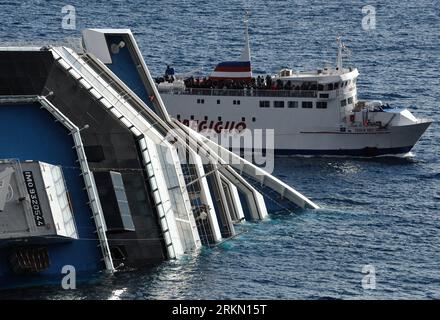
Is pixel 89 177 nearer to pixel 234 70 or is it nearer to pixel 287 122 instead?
pixel 287 122

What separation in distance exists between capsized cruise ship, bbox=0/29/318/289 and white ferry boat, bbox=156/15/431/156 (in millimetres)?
42170

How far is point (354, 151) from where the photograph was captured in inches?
6260

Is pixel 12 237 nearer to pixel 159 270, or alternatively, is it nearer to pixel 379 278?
pixel 159 270

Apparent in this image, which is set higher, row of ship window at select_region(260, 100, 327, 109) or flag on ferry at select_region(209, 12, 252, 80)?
flag on ferry at select_region(209, 12, 252, 80)

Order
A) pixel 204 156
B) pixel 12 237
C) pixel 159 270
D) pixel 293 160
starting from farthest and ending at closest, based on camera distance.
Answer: pixel 293 160 < pixel 204 156 < pixel 159 270 < pixel 12 237

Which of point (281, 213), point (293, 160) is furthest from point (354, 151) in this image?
point (281, 213)

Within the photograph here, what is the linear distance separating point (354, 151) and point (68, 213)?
61386mm

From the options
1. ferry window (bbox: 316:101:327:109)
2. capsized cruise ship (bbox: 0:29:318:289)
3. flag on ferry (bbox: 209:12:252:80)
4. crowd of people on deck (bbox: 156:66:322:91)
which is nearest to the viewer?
capsized cruise ship (bbox: 0:29:318:289)

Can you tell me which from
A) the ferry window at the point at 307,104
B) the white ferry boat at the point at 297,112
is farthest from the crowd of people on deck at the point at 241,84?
the ferry window at the point at 307,104

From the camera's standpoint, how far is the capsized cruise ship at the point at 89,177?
99750 millimetres

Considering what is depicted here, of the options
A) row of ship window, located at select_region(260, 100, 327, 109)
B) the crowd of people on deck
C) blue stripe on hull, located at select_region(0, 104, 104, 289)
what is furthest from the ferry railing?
blue stripe on hull, located at select_region(0, 104, 104, 289)

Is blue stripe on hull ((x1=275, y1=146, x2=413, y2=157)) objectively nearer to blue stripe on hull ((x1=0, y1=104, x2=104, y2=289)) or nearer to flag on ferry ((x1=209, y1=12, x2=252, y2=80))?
flag on ferry ((x1=209, y1=12, x2=252, y2=80))

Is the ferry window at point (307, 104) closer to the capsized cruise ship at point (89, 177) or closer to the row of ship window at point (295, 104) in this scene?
the row of ship window at point (295, 104)

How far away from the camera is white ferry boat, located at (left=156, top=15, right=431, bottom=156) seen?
15812 cm
